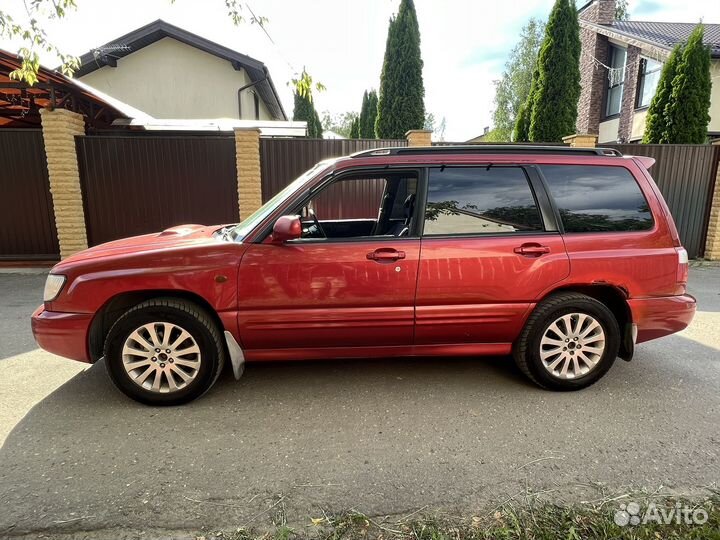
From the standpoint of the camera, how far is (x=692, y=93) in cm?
958

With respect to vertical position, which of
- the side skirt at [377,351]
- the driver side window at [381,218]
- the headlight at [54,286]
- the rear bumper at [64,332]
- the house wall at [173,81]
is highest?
the house wall at [173,81]

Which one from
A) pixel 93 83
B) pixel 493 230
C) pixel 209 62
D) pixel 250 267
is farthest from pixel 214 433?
pixel 93 83

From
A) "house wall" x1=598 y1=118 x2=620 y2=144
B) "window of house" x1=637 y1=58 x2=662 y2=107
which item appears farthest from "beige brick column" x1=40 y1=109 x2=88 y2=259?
"house wall" x1=598 y1=118 x2=620 y2=144

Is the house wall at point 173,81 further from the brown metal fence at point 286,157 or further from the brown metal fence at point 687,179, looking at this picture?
the brown metal fence at point 687,179

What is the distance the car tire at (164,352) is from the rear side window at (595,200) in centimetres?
276

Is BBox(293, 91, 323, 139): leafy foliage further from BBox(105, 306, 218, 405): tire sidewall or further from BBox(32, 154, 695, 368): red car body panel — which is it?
BBox(105, 306, 218, 405): tire sidewall

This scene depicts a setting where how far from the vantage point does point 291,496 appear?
2.21m

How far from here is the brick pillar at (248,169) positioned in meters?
8.04

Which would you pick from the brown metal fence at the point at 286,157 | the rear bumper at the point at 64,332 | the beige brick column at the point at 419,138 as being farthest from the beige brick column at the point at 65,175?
the beige brick column at the point at 419,138

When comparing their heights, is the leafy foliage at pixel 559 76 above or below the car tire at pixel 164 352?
above

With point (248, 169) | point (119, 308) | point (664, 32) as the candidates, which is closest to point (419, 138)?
point (248, 169)

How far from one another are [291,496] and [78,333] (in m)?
1.93

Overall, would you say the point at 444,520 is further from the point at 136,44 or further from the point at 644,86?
the point at 644,86

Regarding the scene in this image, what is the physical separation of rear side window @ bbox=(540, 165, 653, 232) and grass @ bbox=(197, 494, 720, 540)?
191cm
